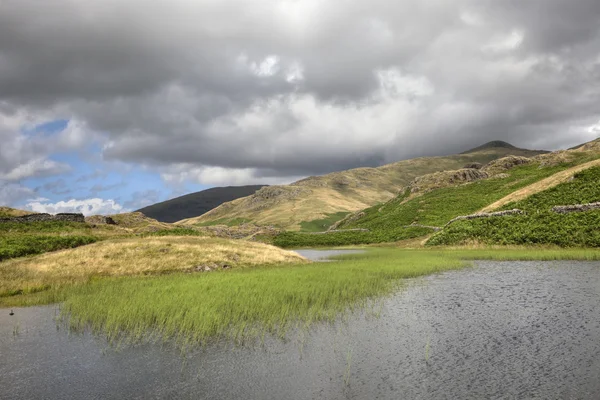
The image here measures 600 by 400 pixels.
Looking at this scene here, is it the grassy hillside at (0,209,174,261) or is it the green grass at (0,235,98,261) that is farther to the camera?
the grassy hillside at (0,209,174,261)

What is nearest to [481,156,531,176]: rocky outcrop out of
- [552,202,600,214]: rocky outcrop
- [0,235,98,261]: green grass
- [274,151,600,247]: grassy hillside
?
[274,151,600,247]: grassy hillside

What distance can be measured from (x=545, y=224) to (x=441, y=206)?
69377 millimetres

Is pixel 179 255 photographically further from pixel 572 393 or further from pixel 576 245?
pixel 576 245

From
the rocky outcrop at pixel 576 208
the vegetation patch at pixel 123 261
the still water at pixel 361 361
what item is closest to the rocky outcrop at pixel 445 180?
the rocky outcrop at pixel 576 208

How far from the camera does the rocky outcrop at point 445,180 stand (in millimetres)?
172000

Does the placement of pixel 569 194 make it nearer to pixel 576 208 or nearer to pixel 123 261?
pixel 576 208

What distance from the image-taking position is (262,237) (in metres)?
135

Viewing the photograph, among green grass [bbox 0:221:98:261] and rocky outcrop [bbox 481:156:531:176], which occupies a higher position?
rocky outcrop [bbox 481:156:531:176]

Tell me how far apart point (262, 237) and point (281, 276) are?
331ft

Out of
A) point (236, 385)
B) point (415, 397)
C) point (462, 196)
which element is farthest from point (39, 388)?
point (462, 196)

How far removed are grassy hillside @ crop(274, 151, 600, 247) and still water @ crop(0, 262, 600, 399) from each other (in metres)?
85.4

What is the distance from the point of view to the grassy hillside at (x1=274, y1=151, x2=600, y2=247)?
112 metres

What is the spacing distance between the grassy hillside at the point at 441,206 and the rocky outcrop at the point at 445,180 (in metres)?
9.17

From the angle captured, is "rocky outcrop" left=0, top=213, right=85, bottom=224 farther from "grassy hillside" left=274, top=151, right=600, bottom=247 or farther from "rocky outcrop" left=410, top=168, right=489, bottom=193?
"rocky outcrop" left=410, top=168, right=489, bottom=193
